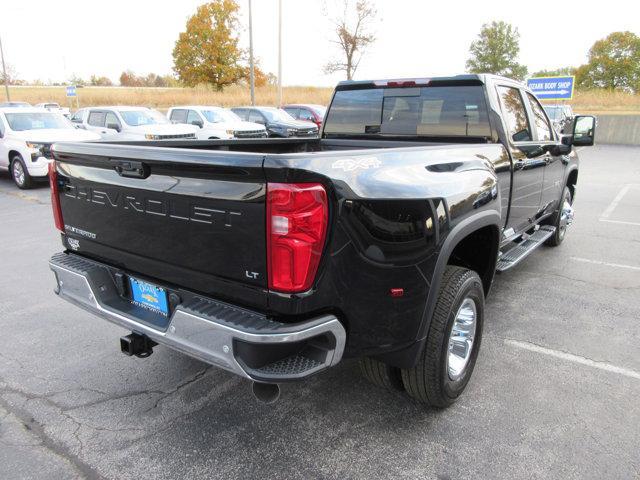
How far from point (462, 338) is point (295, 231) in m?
1.61

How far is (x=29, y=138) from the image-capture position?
11031 millimetres

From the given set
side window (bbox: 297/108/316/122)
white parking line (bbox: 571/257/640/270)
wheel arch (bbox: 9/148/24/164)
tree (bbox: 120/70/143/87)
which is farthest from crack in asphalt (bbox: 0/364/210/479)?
tree (bbox: 120/70/143/87)

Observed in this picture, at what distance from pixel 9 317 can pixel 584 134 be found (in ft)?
19.6

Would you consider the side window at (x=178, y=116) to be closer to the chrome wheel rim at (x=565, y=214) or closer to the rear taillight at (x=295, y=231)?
the chrome wheel rim at (x=565, y=214)

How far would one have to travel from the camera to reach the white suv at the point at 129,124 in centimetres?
1359

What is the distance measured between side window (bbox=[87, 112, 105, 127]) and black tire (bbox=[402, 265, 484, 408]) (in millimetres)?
14525

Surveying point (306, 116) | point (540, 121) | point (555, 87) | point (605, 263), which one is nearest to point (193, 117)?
point (306, 116)

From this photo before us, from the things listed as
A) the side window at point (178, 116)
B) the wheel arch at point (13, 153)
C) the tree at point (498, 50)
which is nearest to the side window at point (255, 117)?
the side window at point (178, 116)

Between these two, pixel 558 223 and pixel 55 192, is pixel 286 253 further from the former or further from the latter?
Result: pixel 558 223

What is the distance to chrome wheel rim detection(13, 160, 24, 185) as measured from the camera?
1116 centimetres

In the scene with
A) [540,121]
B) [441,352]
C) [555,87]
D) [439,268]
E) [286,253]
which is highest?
[555,87]

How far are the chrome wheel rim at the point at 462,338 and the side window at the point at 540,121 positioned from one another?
2406 mm

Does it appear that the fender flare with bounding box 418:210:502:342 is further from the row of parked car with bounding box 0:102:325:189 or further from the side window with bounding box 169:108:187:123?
the side window with bounding box 169:108:187:123

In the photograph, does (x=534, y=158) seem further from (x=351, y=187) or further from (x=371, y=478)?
(x=371, y=478)
